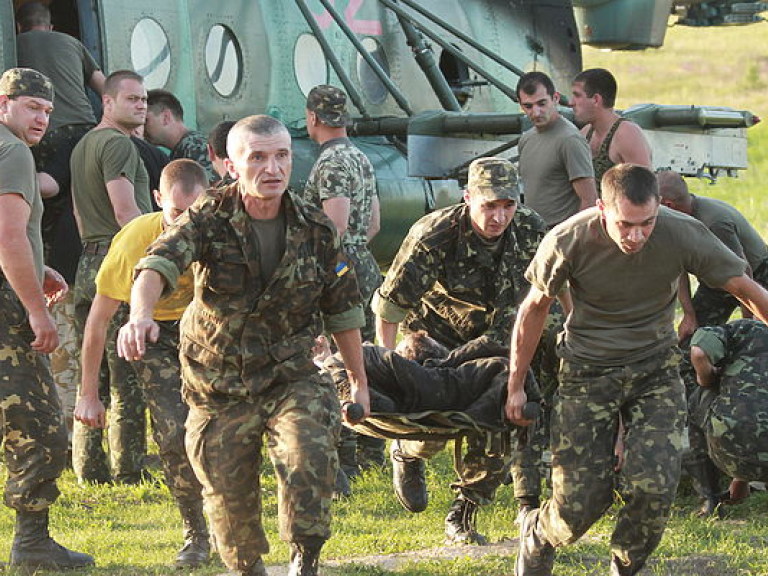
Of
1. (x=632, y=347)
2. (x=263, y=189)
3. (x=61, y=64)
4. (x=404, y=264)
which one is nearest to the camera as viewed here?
(x=263, y=189)

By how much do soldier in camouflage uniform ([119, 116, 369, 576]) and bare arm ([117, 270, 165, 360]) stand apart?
0.11m

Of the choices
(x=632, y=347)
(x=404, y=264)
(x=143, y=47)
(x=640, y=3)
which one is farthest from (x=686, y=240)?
(x=640, y=3)

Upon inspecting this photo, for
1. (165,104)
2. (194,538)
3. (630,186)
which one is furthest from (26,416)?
(165,104)

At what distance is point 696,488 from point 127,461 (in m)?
3.00

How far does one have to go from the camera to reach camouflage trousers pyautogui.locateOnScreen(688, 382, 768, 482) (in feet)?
24.7

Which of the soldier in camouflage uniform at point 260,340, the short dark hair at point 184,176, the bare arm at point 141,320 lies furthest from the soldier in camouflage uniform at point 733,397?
the bare arm at point 141,320

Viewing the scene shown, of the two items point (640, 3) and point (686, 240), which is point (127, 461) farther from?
point (640, 3)

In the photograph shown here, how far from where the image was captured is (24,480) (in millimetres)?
6824

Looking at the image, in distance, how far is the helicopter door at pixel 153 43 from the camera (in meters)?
10.7

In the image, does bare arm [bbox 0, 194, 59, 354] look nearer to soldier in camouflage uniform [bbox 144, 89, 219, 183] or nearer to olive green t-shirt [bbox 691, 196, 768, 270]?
soldier in camouflage uniform [bbox 144, 89, 219, 183]

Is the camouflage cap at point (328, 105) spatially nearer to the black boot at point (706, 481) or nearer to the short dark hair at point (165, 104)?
the short dark hair at point (165, 104)

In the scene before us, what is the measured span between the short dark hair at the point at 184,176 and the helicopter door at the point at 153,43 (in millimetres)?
3918

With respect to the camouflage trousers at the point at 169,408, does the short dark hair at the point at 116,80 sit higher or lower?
higher

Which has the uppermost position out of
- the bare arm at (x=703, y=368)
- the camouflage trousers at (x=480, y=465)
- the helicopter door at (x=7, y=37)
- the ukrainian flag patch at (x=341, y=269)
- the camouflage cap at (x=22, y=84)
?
the helicopter door at (x=7, y=37)
